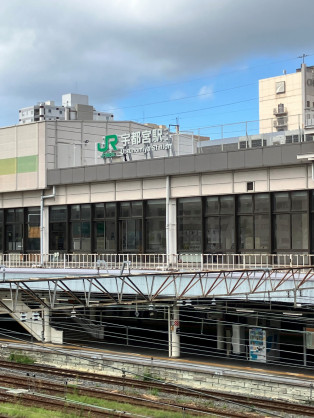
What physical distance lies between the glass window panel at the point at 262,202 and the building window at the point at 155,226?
16.4 feet

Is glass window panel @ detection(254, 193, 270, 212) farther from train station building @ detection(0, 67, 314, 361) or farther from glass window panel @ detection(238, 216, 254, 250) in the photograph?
glass window panel @ detection(238, 216, 254, 250)

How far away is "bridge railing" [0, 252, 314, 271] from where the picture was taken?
26.6 m

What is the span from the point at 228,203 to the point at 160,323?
701 cm

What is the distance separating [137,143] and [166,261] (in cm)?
616

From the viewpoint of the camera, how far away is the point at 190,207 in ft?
98.6

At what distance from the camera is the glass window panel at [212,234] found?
29047 millimetres

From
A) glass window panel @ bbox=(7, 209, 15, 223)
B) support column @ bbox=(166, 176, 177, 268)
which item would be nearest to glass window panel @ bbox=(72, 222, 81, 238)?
glass window panel @ bbox=(7, 209, 15, 223)

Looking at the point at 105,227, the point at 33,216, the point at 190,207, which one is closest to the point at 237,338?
the point at 190,207

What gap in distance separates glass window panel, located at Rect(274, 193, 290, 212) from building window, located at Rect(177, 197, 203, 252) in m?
3.85

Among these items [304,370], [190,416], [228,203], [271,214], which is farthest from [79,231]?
[190,416]

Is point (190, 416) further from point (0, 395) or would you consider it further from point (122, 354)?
point (122, 354)

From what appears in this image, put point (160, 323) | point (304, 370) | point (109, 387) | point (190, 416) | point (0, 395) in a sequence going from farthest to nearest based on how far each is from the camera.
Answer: point (160, 323)
point (304, 370)
point (109, 387)
point (0, 395)
point (190, 416)

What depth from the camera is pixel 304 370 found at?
24438 millimetres

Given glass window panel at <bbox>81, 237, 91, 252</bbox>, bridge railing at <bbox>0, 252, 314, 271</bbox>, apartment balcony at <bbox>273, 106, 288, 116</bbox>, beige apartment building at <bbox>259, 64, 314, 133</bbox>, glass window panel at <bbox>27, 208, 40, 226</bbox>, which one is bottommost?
bridge railing at <bbox>0, 252, 314, 271</bbox>
